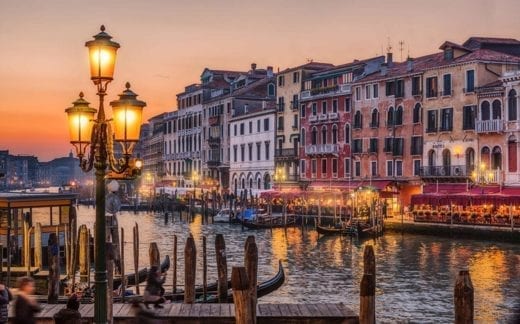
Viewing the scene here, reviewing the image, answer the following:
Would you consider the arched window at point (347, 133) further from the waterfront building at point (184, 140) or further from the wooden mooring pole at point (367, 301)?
the wooden mooring pole at point (367, 301)

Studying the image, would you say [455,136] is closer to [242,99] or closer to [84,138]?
[242,99]

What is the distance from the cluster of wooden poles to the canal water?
5.07m

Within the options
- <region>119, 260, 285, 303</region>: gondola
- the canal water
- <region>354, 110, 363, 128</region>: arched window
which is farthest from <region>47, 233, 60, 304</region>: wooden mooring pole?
<region>354, 110, 363, 128</region>: arched window

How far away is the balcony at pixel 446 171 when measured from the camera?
39.9 m

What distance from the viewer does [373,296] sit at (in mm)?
11133

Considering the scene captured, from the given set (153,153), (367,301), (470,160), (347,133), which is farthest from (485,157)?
(153,153)

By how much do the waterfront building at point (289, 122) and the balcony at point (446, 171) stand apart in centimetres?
1302

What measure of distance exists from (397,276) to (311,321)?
13.6 m

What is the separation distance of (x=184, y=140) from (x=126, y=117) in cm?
6831

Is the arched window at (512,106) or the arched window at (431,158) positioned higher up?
the arched window at (512,106)

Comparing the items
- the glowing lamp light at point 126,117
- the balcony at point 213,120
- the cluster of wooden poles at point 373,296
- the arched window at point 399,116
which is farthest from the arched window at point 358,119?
the glowing lamp light at point 126,117

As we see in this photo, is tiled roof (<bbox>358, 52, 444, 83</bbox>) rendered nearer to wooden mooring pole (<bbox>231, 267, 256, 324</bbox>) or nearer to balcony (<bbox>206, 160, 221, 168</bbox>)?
balcony (<bbox>206, 160, 221, 168</bbox>)

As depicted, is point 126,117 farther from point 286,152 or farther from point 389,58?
point 286,152

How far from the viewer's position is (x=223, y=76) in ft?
233
